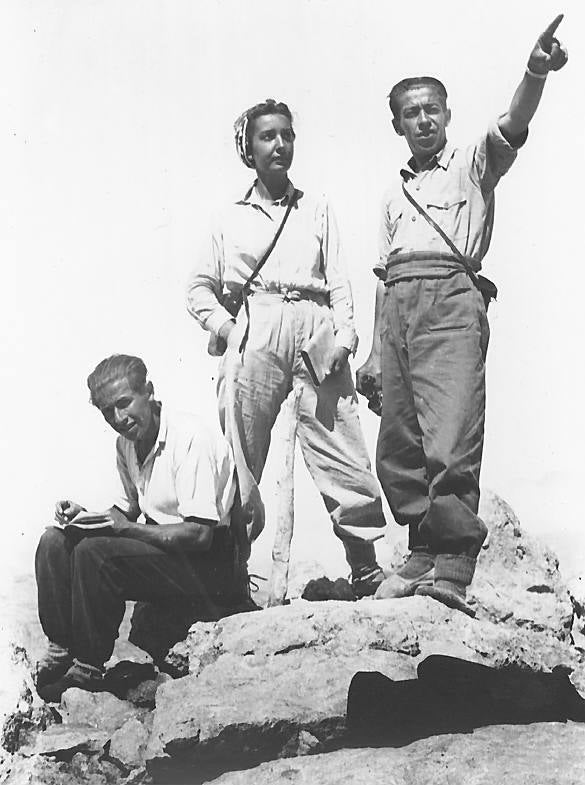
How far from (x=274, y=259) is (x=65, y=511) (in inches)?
62.5

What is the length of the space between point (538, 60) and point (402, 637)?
2.67 m

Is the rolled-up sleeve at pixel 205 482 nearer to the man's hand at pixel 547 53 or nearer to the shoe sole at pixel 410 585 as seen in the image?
the shoe sole at pixel 410 585

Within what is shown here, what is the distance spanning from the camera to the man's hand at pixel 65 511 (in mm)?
7484

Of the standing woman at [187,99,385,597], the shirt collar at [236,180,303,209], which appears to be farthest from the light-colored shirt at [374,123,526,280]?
the shirt collar at [236,180,303,209]

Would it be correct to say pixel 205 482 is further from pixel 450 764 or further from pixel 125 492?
pixel 450 764

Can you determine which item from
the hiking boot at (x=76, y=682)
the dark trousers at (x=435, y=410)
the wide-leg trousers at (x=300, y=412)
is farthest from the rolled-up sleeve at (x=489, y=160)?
the hiking boot at (x=76, y=682)

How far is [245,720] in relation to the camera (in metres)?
6.87

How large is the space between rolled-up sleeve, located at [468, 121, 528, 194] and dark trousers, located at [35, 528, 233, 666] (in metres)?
2.21

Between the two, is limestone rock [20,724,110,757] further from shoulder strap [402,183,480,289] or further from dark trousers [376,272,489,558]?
shoulder strap [402,183,480,289]

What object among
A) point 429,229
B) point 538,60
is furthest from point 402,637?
point 538,60

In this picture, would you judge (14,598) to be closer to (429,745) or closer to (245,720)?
(245,720)

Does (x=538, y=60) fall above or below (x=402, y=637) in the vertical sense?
above

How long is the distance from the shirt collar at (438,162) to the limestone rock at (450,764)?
2.66 meters

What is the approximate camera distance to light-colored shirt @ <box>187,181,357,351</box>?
312 inches
